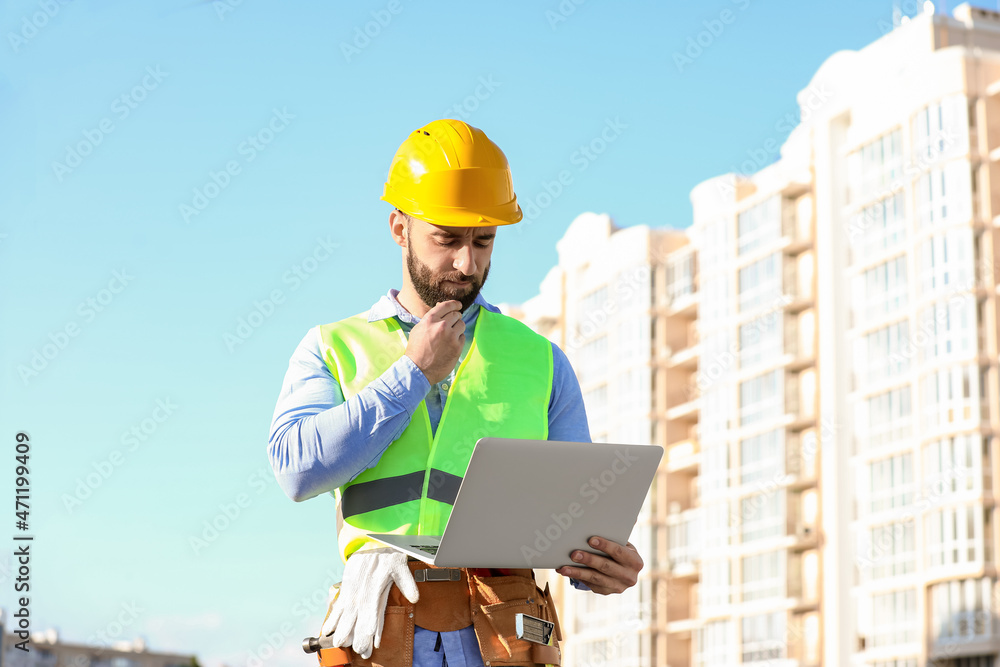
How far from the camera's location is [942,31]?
45.5m

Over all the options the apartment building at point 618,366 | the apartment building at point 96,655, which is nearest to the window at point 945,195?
the apartment building at point 618,366

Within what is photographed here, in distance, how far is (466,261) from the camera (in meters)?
3.51

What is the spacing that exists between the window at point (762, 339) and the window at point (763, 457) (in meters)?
3.10

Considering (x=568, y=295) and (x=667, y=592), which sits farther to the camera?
(x=568, y=295)

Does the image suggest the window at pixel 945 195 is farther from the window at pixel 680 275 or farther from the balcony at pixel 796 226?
the window at pixel 680 275

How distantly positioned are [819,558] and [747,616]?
450 centimetres

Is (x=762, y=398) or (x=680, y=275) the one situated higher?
(x=680, y=275)

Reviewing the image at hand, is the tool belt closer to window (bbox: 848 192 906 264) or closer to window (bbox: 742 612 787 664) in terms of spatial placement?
window (bbox: 848 192 906 264)

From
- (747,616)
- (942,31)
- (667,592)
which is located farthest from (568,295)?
(942,31)

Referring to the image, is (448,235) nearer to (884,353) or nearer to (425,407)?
(425,407)

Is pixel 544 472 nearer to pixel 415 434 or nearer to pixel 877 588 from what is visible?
pixel 415 434

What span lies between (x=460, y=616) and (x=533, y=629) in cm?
19

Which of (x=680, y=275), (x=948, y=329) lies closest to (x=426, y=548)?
(x=948, y=329)

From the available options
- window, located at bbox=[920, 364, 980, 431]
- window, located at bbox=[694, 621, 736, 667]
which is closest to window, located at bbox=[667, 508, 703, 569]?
window, located at bbox=[694, 621, 736, 667]
